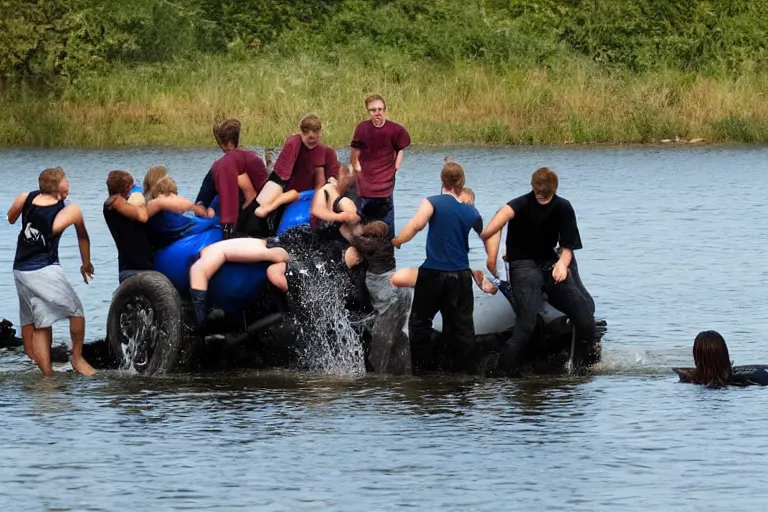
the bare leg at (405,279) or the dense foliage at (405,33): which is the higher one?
the dense foliage at (405,33)

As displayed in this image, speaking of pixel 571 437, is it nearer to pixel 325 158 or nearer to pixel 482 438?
pixel 482 438

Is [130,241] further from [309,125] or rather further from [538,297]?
[538,297]

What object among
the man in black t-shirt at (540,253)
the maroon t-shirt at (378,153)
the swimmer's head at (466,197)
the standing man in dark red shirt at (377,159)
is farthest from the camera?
the maroon t-shirt at (378,153)

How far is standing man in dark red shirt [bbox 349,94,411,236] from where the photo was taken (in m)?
15.6

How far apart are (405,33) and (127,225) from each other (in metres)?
34.2

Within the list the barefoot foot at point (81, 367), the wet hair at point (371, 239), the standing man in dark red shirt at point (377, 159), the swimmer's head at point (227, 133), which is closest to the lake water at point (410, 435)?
the barefoot foot at point (81, 367)

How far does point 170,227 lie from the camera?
13297 millimetres

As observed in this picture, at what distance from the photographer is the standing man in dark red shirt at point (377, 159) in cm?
1557

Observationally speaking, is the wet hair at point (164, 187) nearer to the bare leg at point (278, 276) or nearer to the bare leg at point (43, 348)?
the bare leg at point (278, 276)

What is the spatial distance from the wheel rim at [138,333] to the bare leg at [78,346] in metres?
0.28

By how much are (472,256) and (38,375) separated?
9390mm

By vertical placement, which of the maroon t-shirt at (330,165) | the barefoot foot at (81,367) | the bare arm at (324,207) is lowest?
the barefoot foot at (81,367)

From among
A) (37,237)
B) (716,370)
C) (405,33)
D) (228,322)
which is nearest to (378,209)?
(228,322)

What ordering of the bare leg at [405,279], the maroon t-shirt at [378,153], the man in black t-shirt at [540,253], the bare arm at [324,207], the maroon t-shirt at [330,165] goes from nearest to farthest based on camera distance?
the man in black t-shirt at [540,253], the bare leg at [405,279], the bare arm at [324,207], the maroon t-shirt at [330,165], the maroon t-shirt at [378,153]
